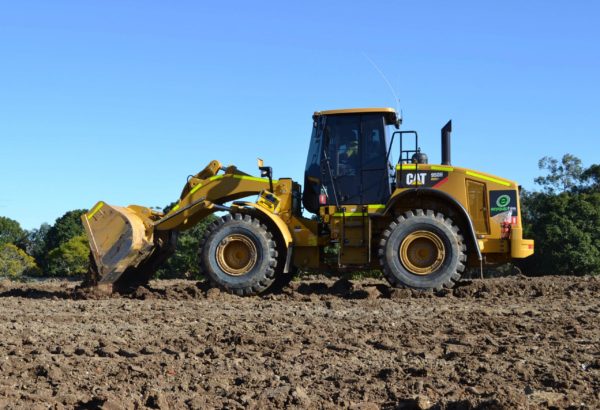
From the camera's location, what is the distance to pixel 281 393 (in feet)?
18.1

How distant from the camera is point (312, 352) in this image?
6.91 metres

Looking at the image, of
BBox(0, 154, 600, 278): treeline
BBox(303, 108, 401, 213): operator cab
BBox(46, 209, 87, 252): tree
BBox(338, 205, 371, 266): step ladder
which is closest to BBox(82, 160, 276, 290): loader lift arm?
BBox(303, 108, 401, 213): operator cab

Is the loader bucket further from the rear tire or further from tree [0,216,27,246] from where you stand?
tree [0,216,27,246]

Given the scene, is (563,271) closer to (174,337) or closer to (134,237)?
(134,237)

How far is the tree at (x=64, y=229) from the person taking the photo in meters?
39.1

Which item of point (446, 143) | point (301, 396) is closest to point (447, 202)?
point (446, 143)

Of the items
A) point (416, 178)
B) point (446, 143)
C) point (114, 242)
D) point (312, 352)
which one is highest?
point (446, 143)

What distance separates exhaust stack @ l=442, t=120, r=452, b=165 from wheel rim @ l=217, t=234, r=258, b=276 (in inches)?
127

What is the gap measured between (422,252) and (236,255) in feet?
9.18

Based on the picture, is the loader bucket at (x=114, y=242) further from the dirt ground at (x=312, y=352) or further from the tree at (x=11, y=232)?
the tree at (x=11, y=232)

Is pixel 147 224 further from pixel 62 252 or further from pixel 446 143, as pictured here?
pixel 62 252

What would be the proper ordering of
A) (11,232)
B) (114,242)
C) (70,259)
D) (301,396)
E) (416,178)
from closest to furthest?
(301,396)
(416,178)
(114,242)
(70,259)
(11,232)

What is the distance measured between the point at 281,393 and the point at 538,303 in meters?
5.48

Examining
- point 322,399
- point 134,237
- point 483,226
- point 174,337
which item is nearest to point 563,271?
point 483,226
